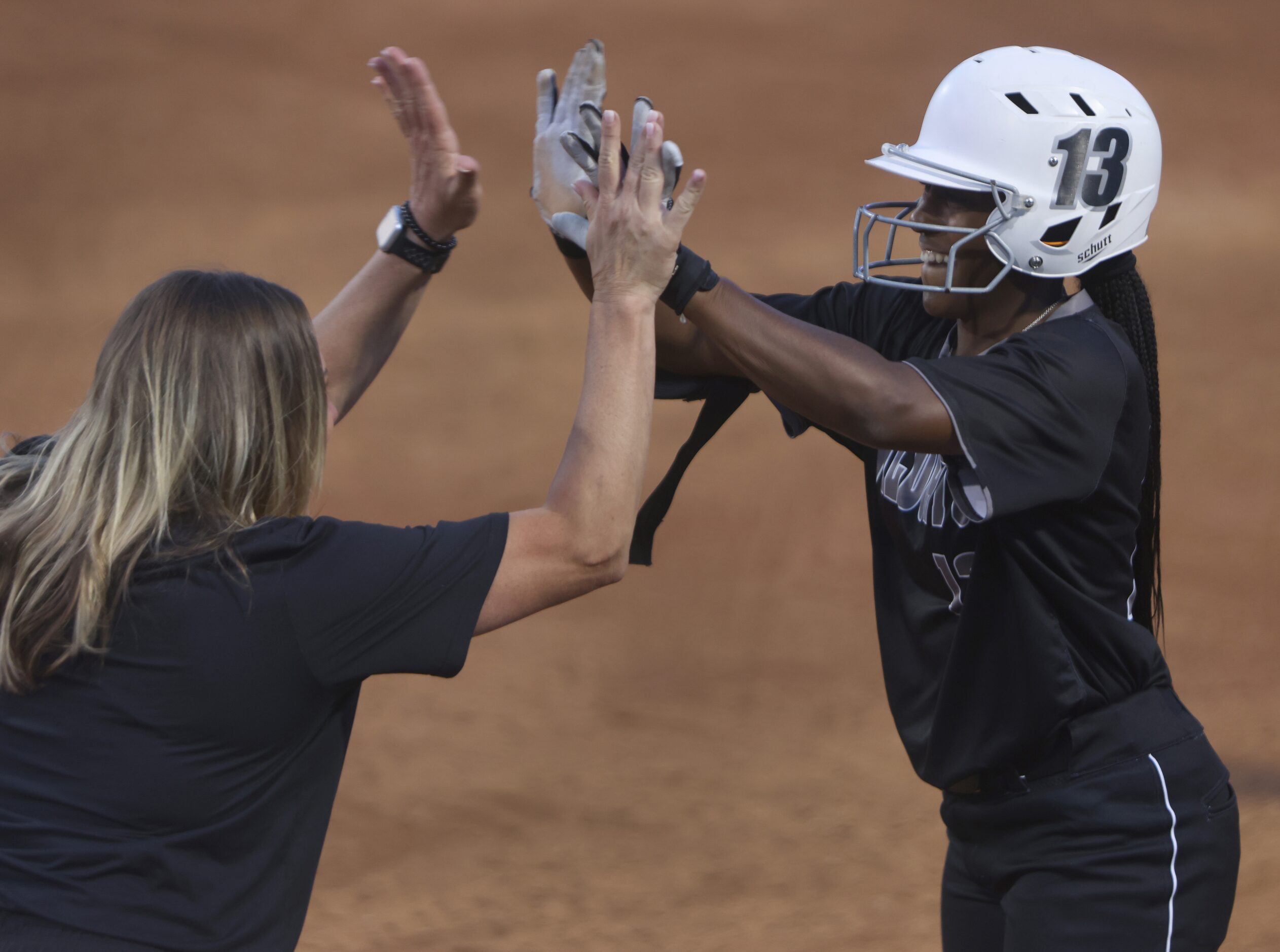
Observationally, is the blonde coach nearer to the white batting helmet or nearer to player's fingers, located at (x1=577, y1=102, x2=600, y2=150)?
player's fingers, located at (x1=577, y1=102, x2=600, y2=150)

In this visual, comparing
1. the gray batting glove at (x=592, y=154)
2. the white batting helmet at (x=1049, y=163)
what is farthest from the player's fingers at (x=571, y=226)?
the white batting helmet at (x=1049, y=163)

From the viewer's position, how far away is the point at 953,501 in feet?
6.69

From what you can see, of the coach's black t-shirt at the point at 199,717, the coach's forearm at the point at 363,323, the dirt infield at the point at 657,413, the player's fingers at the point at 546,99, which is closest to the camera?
the coach's black t-shirt at the point at 199,717

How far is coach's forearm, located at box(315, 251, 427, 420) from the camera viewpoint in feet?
7.57

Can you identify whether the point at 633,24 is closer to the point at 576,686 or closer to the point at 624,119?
the point at 624,119

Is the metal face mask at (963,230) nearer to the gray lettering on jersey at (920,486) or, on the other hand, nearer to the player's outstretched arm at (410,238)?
the gray lettering on jersey at (920,486)

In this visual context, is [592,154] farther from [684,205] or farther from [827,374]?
[827,374]

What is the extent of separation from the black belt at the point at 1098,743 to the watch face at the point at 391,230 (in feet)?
4.48

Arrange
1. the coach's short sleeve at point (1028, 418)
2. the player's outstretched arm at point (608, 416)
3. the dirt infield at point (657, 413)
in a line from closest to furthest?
1. the player's outstretched arm at point (608, 416)
2. the coach's short sleeve at point (1028, 418)
3. the dirt infield at point (657, 413)

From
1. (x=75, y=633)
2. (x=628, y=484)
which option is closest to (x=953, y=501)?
(x=628, y=484)

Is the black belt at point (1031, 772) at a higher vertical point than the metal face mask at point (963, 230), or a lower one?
lower

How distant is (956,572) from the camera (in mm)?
2045

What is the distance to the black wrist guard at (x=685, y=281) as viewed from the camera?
1.86 m

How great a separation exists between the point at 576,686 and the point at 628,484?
3.85m
